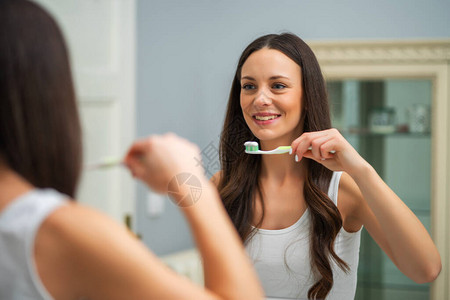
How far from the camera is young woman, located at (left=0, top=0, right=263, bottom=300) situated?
0.35m

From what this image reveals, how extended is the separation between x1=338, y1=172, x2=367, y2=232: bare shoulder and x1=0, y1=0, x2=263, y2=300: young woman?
15.3 inches

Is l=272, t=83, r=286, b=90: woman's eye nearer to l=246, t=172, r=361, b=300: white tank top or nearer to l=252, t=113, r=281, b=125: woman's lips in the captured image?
l=252, t=113, r=281, b=125: woman's lips

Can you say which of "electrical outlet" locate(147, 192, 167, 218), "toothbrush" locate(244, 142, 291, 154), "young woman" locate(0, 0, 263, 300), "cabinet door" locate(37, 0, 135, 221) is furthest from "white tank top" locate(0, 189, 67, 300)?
"electrical outlet" locate(147, 192, 167, 218)

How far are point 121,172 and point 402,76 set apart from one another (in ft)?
2.75

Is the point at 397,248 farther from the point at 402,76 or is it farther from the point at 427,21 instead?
the point at 427,21

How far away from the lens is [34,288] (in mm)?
348

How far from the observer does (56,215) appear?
35 centimetres

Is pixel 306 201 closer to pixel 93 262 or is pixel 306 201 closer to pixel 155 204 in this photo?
pixel 93 262

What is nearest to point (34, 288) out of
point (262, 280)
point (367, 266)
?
point (262, 280)

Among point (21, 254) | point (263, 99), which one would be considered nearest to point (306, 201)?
point (263, 99)

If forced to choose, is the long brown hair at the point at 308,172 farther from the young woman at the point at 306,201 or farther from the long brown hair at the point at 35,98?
the long brown hair at the point at 35,98

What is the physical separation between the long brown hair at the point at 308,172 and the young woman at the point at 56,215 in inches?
13.5

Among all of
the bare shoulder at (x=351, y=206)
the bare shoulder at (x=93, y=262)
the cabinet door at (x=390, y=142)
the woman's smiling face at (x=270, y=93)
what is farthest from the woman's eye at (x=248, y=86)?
the cabinet door at (x=390, y=142)

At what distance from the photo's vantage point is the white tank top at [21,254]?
1.14 ft
